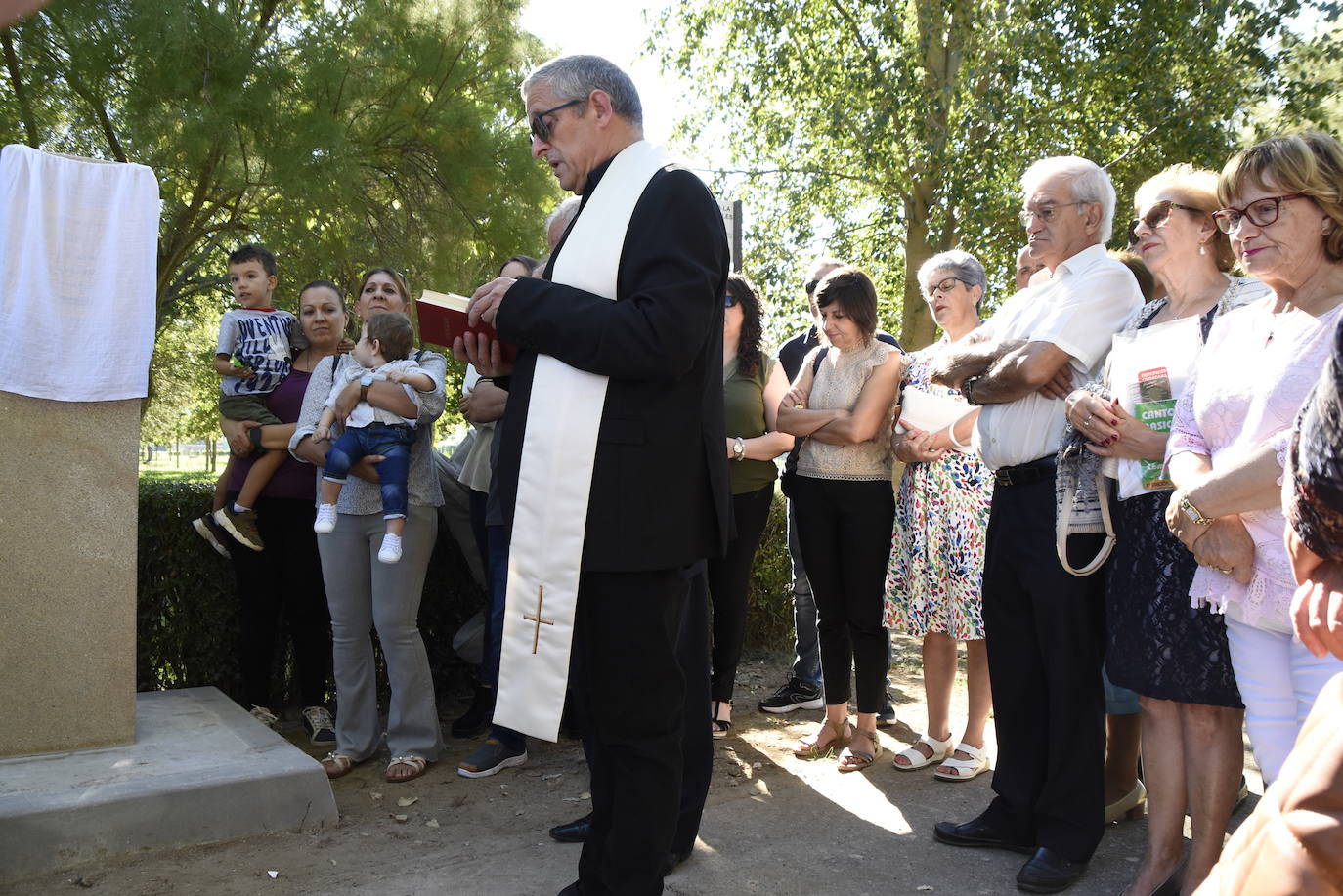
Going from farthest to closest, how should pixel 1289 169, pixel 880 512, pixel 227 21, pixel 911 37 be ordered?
pixel 911 37 < pixel 227 21 < pixel 880 512 < pixel 1289 169

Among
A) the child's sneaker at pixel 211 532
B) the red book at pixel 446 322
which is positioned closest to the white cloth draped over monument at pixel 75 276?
the child's sneaker at pixel 211 532

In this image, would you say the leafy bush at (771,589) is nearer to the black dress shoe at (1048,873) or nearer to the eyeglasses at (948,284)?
the eyeglasses at (948,284)

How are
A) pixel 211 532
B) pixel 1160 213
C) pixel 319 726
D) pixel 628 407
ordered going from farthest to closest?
1. pixel 211 532
2. pixel 319 726
3. pixel 1160 213
4. pixel 628 407

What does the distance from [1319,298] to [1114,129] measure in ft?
31.0

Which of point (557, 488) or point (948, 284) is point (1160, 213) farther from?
point (557, 488)

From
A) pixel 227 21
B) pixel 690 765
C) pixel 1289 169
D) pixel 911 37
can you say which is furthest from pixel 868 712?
pixel 911 37

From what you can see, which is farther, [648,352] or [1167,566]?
[1167,566]

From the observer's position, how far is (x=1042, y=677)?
12.9ft

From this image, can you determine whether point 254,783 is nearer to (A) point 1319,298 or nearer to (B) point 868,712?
(B) point 868,712

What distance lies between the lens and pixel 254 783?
4.02 m

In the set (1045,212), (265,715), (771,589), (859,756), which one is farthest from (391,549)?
(771,589)

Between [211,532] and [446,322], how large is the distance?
279cm

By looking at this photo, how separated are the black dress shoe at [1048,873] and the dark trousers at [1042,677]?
0.03 m

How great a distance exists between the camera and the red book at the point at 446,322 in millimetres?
3242
